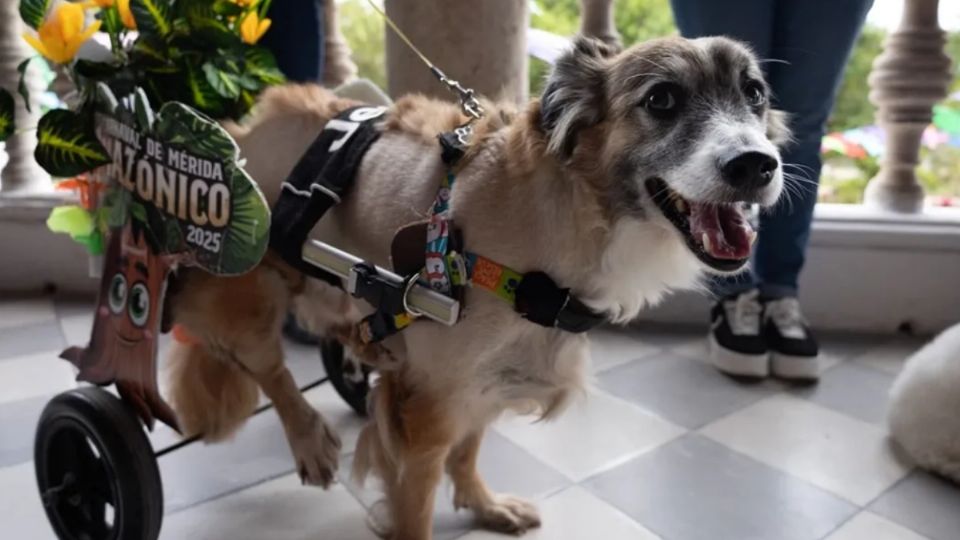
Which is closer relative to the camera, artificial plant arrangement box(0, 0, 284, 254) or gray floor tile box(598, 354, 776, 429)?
artificial plant arrangement box(0, 0, 284, 254)

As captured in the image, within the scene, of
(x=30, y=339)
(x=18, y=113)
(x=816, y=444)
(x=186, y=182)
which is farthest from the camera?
(x=18, y=113)

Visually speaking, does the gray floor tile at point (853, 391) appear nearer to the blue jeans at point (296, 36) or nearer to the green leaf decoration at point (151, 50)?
the blue jeans at point (296, 36)

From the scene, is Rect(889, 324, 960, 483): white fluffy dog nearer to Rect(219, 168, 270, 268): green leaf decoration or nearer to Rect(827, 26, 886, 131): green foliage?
Rect(219, 168, 270, 268): green leaf decoration

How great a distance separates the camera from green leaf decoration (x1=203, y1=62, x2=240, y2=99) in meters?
1.36

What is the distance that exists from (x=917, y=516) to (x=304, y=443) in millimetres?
1257

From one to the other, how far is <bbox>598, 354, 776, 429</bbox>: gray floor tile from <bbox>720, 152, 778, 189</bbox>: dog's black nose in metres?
1.09

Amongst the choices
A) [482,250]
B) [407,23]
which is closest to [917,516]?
[482,250]

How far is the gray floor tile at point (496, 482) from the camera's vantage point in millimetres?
1561

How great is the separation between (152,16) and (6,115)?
30cm

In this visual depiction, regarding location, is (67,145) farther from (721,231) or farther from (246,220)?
(721,231)

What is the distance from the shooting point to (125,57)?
4.40ft

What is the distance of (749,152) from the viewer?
38.4 inches

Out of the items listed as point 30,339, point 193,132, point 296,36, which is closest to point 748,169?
point 193,132

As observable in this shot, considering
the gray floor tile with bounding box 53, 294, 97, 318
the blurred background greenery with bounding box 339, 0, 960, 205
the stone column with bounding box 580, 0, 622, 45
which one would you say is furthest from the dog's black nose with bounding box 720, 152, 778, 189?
the gray floor tile with bounding box 53, 294, 97, 318
